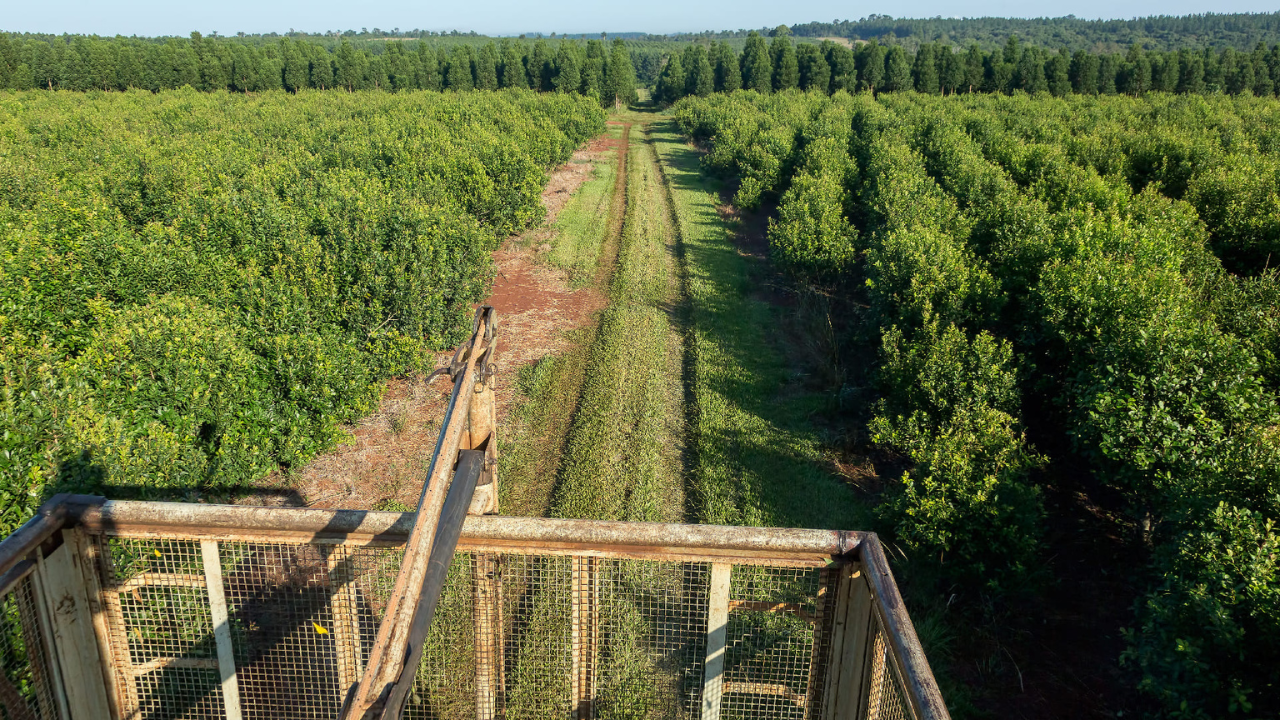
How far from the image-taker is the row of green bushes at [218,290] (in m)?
7.48

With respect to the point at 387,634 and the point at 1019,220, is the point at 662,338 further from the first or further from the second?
the point at 387,634

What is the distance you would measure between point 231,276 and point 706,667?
430 inches

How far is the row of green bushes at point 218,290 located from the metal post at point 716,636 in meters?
5.31

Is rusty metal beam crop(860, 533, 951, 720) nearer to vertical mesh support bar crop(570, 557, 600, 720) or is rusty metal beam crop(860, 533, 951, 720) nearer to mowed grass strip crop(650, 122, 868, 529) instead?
vertical mesh support bar crop(570, 557, 600, 720)

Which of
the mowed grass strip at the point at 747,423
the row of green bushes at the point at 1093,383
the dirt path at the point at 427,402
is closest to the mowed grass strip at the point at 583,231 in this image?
the dirt path at the point at 427,402

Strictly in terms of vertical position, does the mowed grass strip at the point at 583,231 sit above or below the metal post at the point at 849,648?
below

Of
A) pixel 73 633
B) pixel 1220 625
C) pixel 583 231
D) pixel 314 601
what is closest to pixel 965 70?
pixel 583 231

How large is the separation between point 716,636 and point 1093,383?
781 centimetres

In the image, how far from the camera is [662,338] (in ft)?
57.2

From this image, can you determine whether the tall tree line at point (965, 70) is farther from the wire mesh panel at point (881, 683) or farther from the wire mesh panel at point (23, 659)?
the wire mesh panel at point (23, 659)

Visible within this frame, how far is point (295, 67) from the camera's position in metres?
65.2

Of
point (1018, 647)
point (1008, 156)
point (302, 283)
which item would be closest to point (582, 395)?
point (302, 283)

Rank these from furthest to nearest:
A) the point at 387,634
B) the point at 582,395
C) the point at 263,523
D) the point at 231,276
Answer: the point at 582,395, the point at 231,276, the point at 263,523, the point at 387,634

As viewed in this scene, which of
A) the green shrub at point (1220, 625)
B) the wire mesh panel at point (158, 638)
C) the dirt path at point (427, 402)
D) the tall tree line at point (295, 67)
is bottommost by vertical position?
the dirt path at point (427, 402)
